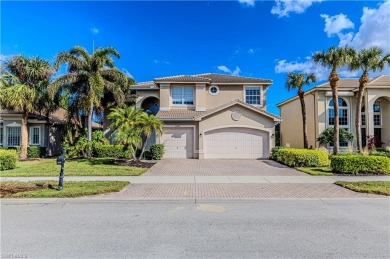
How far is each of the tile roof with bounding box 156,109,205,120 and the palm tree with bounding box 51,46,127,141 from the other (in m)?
4.60

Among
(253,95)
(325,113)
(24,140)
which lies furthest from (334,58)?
(24,140)

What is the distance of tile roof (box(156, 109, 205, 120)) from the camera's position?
20.5 m

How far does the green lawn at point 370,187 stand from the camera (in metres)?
8.60

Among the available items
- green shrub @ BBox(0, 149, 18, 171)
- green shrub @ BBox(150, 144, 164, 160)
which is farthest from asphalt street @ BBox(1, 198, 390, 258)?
green shrub @ BBox(150, 144, 164, 160)

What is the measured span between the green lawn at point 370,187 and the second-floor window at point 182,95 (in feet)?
50.2

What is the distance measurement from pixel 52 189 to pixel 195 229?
6191mm

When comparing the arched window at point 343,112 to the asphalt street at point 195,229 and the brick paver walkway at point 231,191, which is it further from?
the asphalt street at point 195,229

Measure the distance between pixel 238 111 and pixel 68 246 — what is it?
1771 cm

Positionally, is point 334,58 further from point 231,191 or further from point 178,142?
point 231,191

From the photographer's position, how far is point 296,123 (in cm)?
2950

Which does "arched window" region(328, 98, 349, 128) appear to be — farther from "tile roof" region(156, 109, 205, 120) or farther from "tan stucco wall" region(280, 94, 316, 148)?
"tile roof" region(156, 109, 205, 120)

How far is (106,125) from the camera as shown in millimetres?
25797

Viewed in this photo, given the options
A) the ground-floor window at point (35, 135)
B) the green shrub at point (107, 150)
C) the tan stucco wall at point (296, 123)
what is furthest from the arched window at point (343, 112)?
the ground-floor window at point (35, 135)

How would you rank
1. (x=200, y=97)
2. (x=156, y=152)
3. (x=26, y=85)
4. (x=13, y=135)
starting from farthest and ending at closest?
(x=13, y=135), (x=200, y=97), (x=26, y=85), (x=156, y=152)
